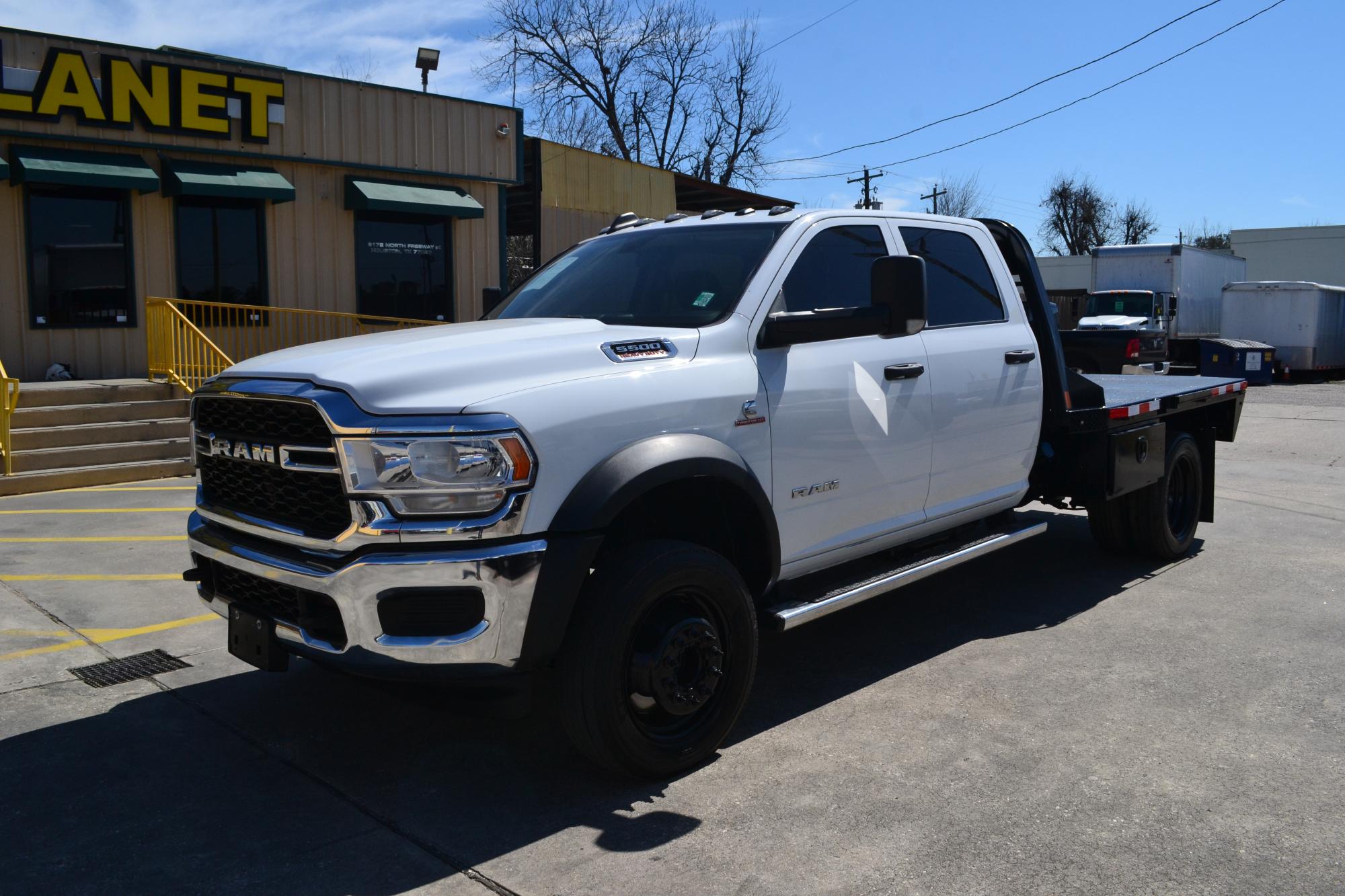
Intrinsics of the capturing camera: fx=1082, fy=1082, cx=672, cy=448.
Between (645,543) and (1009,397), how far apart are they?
263cm

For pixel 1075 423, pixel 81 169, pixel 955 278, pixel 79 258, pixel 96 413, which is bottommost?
pixel 96 413

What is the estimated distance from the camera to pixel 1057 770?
3775mm

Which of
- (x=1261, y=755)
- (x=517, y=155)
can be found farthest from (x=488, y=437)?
(x=517, y=155)

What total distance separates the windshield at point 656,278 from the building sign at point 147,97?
1217 cm

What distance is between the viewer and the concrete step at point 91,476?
1052 centimetres

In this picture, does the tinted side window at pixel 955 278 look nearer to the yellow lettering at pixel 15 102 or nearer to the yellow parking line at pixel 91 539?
the yellow parking line at pixel 91 539

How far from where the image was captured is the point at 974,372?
519cm

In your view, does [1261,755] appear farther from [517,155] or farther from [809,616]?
[517,155]

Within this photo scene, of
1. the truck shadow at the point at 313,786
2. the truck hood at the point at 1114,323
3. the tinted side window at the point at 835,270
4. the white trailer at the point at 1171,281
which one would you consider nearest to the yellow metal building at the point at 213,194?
the truck shadow at the point at 313,786

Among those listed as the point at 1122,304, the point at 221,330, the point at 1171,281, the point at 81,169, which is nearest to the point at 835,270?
the point at 81,169

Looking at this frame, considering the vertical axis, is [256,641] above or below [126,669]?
above

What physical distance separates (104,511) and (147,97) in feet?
26.5

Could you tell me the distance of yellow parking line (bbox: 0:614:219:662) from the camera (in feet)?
17.2

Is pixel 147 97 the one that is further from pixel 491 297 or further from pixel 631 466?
pixel 631 466
